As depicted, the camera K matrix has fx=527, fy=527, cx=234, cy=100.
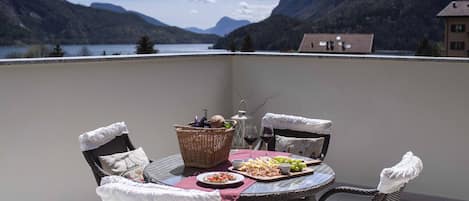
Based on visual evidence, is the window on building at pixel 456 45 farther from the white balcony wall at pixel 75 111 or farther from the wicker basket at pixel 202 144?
the wicker basket at pixel 202 144

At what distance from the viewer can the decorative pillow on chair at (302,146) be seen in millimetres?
3191

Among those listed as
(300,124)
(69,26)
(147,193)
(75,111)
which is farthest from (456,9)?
(147,193)

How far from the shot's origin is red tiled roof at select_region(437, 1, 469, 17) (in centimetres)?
1024

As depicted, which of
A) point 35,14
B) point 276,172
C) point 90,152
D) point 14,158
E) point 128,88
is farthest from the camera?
point 35,14

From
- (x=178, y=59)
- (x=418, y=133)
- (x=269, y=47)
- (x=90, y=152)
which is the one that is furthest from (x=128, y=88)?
(x=269, y=47)

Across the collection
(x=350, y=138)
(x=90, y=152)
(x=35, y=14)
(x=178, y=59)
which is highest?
(x=35, y=14)

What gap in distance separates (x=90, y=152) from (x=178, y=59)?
178 cm

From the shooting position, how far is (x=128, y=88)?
3.98 metres

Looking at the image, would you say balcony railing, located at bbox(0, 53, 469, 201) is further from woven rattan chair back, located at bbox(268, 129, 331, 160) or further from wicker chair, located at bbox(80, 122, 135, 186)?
woven rattan chair back, located at bbox(268, 129, 331, 160)

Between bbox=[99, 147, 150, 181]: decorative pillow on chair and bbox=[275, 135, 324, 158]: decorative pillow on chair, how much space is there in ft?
2.81

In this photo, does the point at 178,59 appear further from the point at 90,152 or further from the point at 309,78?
the point at 90,152

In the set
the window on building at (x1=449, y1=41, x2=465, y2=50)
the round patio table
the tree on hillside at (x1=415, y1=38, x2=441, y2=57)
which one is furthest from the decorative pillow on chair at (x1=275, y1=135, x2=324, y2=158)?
the window on building at (x1=449, y1=41, x2=465, y2=50)

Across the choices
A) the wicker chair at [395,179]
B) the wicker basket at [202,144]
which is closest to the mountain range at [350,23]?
the wicker basket at [202,144]

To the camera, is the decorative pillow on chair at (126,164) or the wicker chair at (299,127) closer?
the decorative pillow on chair at (126,164)
